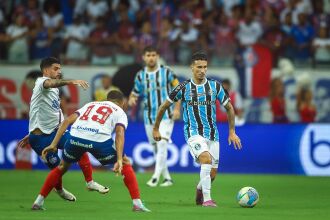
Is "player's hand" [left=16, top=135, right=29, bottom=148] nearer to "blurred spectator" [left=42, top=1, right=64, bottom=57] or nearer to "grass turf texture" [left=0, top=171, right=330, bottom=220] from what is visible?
"grass turf texture" [left=0, top=171, right=330, bottom=220]

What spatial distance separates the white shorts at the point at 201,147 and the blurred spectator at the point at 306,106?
8.97m

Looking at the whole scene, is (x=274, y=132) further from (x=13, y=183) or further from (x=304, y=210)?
(x=304, y=210)

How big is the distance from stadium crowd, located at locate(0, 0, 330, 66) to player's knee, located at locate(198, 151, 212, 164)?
931cm

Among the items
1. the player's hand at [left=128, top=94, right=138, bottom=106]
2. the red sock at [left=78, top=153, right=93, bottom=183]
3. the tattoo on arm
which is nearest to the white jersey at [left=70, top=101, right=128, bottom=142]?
the tattoo on arm

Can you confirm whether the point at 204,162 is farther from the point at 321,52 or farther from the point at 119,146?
the point at 321,52

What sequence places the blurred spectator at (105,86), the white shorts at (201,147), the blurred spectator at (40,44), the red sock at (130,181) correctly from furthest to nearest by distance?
1. the blurred spectator at (40,44)
2. the blurred spectator at (105,86)
3. the white shorts at (201,147)
4. the red sock at (130,181)

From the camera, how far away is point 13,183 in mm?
16422

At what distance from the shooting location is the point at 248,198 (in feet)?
40.2

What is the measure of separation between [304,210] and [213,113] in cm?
179

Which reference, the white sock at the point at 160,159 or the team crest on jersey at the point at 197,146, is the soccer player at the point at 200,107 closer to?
the team crest on jersey at the point at 197,146

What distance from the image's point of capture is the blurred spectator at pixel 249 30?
2244 centimetres

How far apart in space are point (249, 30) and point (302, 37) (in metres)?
1.27

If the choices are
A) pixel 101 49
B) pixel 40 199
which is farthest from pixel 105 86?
pixel 40 199

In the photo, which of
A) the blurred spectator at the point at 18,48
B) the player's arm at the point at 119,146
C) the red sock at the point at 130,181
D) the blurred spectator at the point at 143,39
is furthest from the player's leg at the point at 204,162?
the blurred spectator at the point at 18,48
